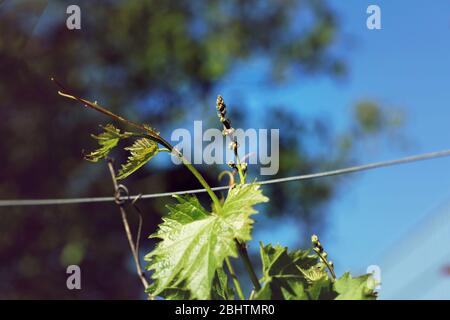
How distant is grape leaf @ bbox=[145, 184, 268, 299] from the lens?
430 millimetres

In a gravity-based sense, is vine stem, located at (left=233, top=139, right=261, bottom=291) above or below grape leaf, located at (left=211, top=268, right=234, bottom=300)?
above

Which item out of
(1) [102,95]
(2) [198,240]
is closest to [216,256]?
(2) [198,240]

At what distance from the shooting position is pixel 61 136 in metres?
6.79

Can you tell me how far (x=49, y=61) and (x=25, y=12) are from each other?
709mm

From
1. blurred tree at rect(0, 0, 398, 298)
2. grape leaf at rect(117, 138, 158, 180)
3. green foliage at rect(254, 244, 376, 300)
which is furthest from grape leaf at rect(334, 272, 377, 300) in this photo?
blurred tree at rect(0, 0, 398, 298)

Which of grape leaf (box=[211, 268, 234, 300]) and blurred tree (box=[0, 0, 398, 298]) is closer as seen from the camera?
grape leaf (box=[211, 268, 234, 300])

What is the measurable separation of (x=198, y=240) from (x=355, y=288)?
0.37 feet

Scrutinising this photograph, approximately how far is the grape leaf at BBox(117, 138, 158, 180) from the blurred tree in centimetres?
608

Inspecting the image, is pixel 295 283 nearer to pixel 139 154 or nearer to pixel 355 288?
pixel 355 288

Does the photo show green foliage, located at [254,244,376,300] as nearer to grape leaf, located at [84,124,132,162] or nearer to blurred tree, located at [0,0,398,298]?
grape leaf, located at [84,124,132,162]

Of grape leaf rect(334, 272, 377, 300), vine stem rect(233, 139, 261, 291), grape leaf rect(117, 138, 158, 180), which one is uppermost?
grape leaf rect(117, 138, 158, 180)

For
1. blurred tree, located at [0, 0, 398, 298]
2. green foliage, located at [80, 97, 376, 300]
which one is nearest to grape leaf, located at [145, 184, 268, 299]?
green foliage, located at [80, 97, 376, 300]
